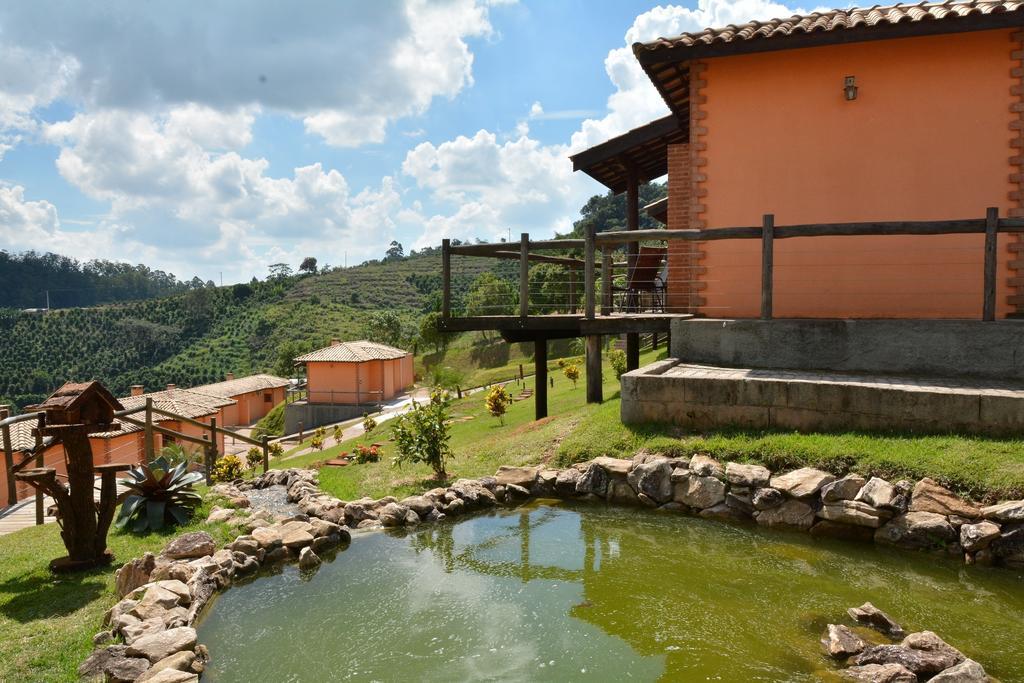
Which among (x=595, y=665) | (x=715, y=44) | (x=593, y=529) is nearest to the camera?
(x=595, y=665)

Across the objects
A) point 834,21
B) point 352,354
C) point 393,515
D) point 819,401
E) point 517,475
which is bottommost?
point 352,354

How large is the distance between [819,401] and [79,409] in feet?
25.0

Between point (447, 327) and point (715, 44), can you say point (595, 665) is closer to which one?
point (447, 327)

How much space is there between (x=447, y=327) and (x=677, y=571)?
6.18 meters

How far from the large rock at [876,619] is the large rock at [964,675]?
0.64m

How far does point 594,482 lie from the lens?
25.6ft

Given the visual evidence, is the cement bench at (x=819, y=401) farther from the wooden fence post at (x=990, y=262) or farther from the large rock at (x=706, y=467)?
the wooden fence post at (x=990, y=262)

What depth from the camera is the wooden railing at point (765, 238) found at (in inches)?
309

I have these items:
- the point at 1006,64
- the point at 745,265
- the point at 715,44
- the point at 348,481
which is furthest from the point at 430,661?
the point at 1006,64

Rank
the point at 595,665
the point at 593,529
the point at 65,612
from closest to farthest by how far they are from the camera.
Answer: the point at 595,665 < the point at 65,612 < the point at 593,529

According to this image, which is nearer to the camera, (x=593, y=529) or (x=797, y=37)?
(x=593, y=529)

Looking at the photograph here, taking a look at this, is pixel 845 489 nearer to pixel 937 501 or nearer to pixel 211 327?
pixel 937 501

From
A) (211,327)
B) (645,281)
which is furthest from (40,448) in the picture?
(211,327)

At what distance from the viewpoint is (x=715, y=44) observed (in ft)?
32.4
